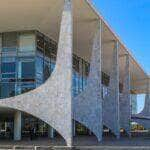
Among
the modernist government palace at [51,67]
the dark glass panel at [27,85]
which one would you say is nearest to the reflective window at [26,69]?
the modernist government palace at [51,67]

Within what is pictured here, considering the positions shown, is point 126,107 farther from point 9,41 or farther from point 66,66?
point 66,66

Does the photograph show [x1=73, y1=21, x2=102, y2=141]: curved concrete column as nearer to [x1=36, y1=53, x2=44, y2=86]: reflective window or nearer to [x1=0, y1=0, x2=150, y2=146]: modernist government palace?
[x1=0, y1=0, x2=150, y2=146]: modernist government palace

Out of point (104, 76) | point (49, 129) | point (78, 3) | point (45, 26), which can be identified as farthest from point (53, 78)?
point (104, 76)

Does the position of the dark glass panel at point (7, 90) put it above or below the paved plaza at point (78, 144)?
above

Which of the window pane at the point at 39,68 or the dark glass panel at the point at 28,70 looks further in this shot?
the window pane at the point at 39,68

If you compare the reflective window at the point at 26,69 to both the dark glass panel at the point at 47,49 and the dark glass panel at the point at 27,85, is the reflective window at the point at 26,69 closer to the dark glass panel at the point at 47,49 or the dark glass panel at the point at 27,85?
the dark glass panel at the point at 27,85

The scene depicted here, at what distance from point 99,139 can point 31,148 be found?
448 inches

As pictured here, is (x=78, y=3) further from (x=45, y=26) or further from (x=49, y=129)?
(x=49, y=129)

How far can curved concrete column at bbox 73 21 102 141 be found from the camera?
30.9m

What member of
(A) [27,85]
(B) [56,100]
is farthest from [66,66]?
(A) [27,85]

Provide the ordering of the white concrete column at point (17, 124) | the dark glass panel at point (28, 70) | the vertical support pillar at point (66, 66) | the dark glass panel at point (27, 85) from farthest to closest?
the dark glass panel at point (28, 70) → the dark glass panel at point (27, 85) → the white concrete column at point (17, 124) → the vertical support pillar at point (66, 66)

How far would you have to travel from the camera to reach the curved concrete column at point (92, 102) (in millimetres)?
30859

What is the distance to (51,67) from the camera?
123ft

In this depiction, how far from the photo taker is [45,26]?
33.9m
